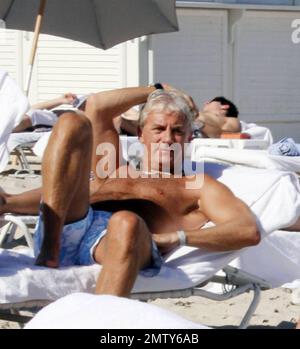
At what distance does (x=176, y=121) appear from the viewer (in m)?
4.23

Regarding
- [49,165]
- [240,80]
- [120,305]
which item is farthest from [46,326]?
[240,80]

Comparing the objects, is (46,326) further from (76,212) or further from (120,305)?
(76,212)

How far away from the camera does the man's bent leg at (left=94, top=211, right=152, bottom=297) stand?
3289mm

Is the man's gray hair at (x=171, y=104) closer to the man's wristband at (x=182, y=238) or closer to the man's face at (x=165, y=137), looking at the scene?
the man's face at (x=165, y=137)

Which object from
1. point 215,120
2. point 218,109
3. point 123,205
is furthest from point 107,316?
point 218,109

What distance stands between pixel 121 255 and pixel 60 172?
18.5 inches

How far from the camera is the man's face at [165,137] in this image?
4.20m

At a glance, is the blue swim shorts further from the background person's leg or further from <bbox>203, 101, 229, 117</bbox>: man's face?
<bbox>203, 101, 229, 117</bbox>: man's face

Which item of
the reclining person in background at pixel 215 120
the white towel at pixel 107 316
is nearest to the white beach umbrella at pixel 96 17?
the reclining person in background at pixel 215 120

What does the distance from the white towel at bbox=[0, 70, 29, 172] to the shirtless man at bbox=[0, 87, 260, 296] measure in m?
0.20

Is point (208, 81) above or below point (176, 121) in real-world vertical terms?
below

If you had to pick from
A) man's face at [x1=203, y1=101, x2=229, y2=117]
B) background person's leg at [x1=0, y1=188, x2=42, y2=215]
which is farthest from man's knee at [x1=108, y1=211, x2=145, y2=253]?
man's face at [x1=203, y1=101, x2=229, y2=117]

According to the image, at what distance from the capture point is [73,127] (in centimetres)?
362

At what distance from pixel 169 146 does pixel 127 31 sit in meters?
2.86
